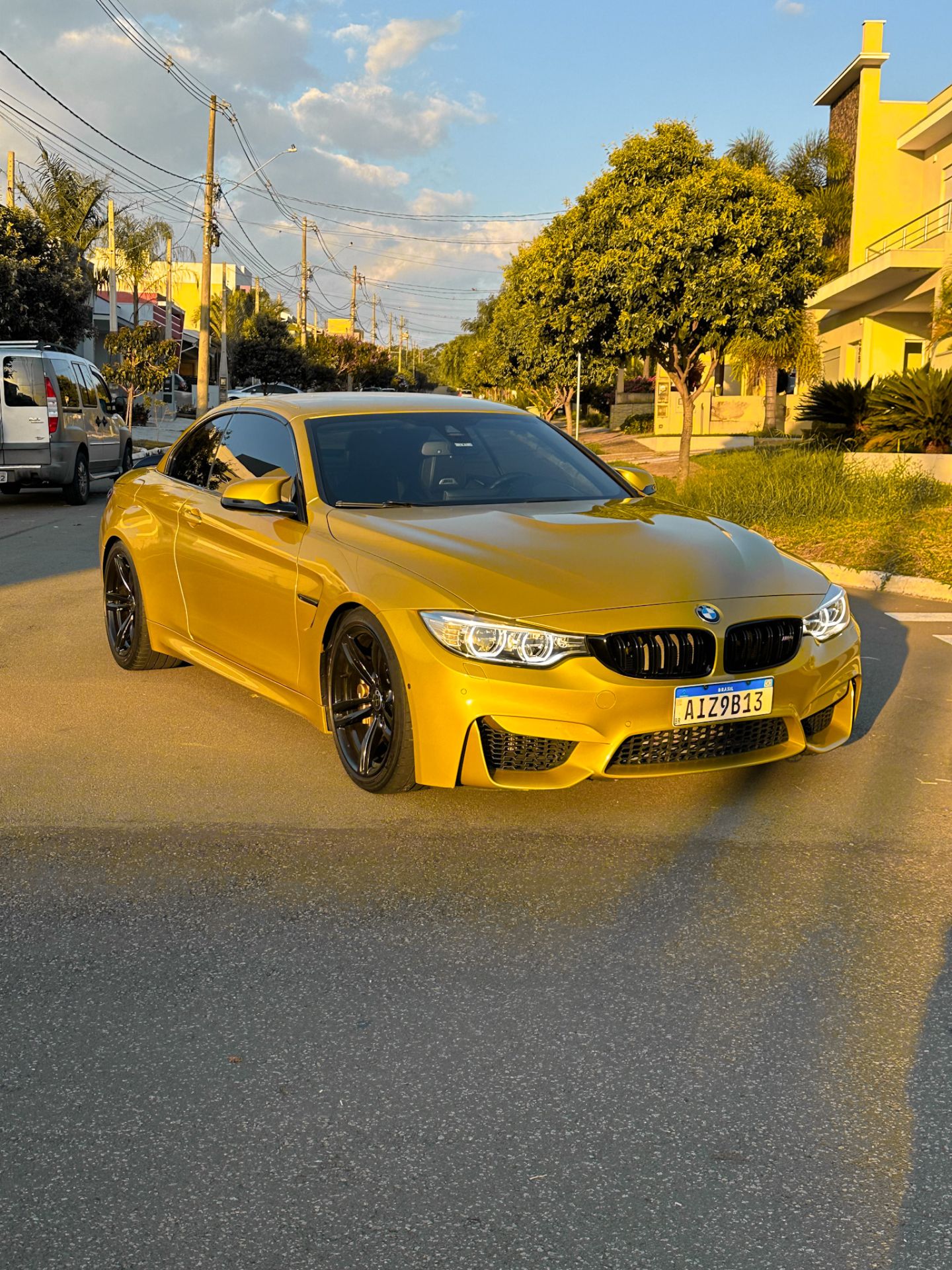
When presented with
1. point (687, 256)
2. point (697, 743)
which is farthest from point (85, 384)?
point (697, 743)

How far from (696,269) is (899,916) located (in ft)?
63.9

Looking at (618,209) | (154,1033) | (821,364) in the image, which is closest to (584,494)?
(154,1033)

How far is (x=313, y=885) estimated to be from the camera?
433 cm

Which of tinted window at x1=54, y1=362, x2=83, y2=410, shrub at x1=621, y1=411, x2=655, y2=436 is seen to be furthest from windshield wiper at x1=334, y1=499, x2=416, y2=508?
shrub at x1=621, y1=411, x2=655, y2=436

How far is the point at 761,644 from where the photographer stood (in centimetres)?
489

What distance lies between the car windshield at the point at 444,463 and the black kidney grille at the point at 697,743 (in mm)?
1715

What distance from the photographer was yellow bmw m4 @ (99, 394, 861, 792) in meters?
4.62

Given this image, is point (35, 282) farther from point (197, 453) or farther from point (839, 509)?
Result: point (197, 453)

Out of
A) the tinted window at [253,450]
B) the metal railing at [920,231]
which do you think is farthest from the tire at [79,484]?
the metal railing at [920,231]

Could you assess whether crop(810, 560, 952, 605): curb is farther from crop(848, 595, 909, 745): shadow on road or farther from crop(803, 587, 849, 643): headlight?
crop(803, 587, 849, 643): headlight

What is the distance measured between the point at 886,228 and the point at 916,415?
2115 centimetres

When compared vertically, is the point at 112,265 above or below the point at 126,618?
above

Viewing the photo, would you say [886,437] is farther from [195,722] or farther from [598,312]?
[195,722]

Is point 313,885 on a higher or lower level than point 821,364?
lower
